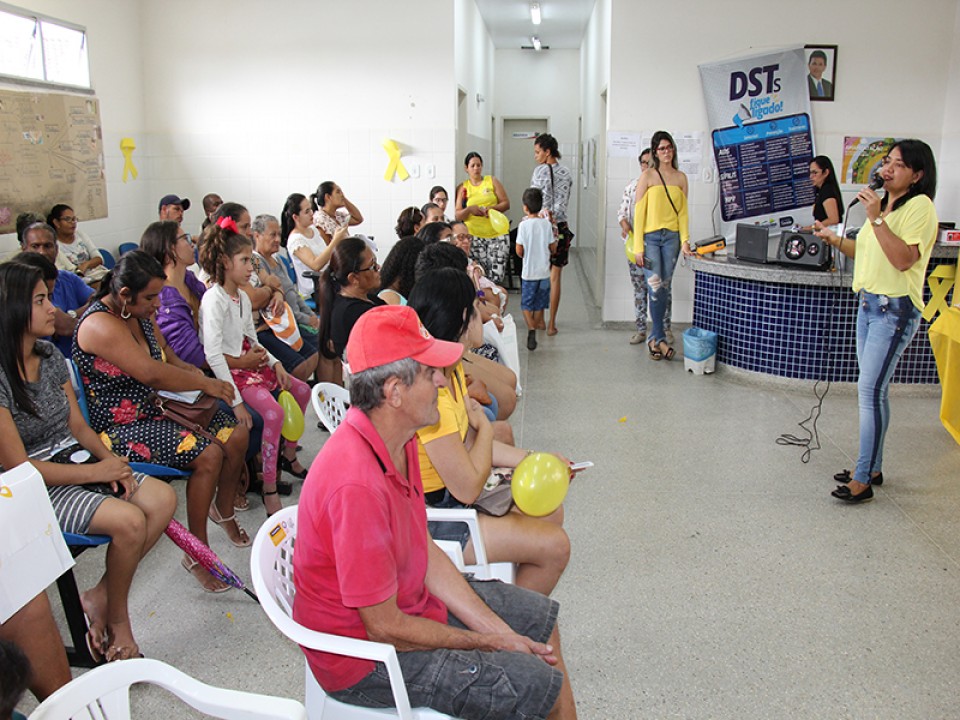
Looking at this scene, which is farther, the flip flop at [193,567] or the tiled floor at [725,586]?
the flip flop at [193,567]

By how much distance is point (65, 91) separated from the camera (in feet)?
20.8

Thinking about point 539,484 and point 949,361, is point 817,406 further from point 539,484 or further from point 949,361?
point 539,484

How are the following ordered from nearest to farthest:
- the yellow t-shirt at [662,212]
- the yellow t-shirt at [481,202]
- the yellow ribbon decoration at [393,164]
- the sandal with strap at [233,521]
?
the sandal with strap at [233,521], the yellow t-shirt at [662,212], the yellow t-shirt at [481,202], the yellow ribbon decoration at [393,164]

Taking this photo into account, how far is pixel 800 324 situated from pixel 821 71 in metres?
2.62

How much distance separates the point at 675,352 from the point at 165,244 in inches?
168

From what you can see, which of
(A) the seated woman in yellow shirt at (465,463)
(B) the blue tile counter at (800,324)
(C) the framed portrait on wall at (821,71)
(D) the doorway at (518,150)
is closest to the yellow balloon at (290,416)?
(A) the seated woman in yellow shirt at (465,463)

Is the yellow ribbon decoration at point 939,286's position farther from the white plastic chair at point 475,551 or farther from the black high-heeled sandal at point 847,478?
the white plastic chair at point 475,551

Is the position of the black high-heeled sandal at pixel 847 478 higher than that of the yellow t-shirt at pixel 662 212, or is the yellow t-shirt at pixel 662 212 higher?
the yellow t-shirt at pixel 662 212

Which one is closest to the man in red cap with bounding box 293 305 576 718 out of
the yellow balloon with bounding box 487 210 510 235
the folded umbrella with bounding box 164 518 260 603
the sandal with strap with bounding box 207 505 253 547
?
the folded umbrella with bounding box 164 518 260 603

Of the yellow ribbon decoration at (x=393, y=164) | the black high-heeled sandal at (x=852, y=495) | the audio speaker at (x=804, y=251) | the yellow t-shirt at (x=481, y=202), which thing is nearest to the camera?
the black high-heeled sandal at (x=852, y=495)

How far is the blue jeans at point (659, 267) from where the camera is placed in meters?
6.29

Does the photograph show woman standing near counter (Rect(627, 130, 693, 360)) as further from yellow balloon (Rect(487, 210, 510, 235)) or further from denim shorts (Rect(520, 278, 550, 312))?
yellow balloon (Rect(487, 210, 510, 235))

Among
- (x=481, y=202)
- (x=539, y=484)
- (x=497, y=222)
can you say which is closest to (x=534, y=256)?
(x=497, y=222)

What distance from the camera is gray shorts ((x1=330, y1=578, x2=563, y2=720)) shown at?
1.68 meters
